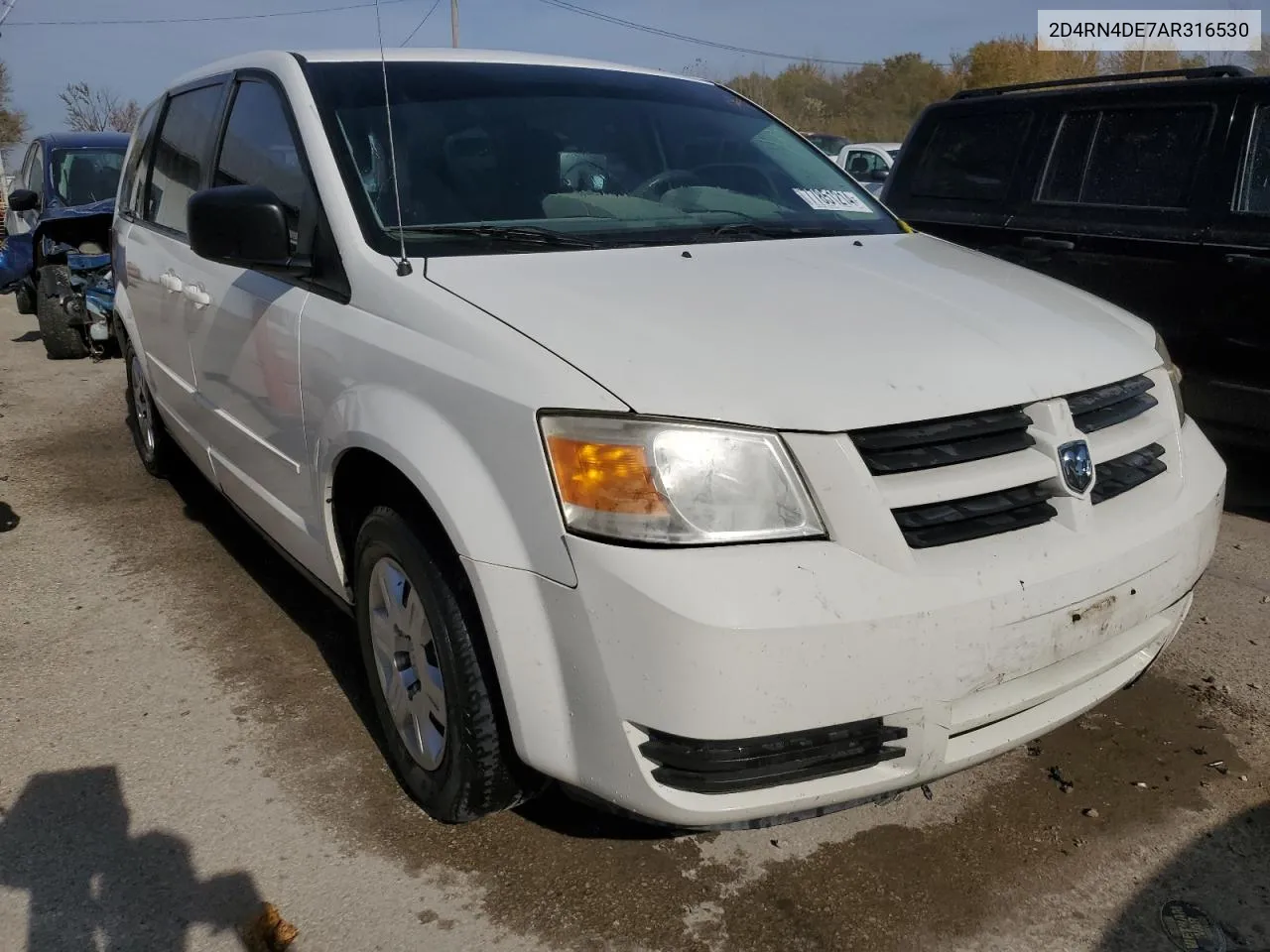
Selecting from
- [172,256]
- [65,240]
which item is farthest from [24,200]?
[172,256]

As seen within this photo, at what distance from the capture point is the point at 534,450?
2.01 meters

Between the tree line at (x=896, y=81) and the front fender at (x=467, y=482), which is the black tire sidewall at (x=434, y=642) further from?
the tree line at (x=896, y=81)

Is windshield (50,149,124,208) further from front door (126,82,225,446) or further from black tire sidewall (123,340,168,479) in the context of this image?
front door (126,82,225,446)

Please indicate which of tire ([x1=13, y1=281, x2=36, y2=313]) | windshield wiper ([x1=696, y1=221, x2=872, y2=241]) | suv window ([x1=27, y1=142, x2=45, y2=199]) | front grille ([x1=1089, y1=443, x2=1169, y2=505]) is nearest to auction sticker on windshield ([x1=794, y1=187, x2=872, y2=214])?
windshield wiper ([x1=696, y1=221, x2=872, y2=241])

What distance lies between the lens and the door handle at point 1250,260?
4391 millimetres

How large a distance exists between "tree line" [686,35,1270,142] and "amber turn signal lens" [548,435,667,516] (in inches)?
1671

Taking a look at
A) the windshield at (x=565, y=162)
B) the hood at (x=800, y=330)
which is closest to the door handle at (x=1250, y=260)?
the windshield at (x=565, y=162)

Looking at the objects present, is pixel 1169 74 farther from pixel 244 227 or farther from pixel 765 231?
pixel 244 227

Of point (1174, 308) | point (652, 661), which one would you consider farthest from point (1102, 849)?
point (1174, 308)

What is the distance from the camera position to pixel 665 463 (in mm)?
1967

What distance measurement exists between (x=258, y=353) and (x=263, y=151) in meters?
0.62

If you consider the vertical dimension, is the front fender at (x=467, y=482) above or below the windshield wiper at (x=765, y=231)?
below

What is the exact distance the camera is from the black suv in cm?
454

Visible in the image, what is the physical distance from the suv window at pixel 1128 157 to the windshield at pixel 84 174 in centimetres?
850
